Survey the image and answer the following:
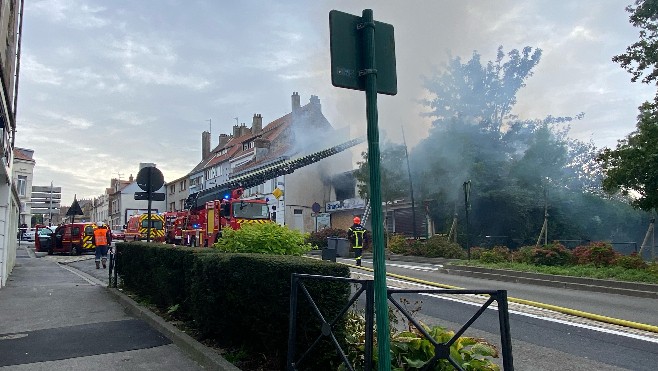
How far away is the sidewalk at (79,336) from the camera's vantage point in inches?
212

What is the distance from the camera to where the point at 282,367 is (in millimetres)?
4387

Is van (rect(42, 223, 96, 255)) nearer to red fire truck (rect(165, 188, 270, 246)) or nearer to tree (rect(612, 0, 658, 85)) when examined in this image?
red fire truck (rect(165, 188, 270, 246))

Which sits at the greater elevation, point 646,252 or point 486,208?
point 486,208

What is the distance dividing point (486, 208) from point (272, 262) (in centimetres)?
2612

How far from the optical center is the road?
18.6 ft

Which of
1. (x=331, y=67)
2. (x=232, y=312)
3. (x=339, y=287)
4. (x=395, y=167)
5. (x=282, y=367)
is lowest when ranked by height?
(x=282, y=367)

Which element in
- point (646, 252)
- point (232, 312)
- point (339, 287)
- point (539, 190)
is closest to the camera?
point (339, 287)

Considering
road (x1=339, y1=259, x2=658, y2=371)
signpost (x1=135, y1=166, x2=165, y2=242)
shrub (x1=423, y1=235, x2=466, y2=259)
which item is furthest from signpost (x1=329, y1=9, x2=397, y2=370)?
shrub (x1=423, y1=235, x2=466, y2=259)

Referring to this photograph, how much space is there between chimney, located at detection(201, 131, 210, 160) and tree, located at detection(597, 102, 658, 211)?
5730 centimetres

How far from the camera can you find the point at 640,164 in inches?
481

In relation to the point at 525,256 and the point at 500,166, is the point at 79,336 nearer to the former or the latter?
the point at 525,256

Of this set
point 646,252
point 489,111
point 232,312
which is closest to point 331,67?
point 232,312

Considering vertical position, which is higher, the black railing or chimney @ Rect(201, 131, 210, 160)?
chimney @ Rect(201, 131, 210, 160)

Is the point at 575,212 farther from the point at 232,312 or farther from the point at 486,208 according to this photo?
the point at 232,312
